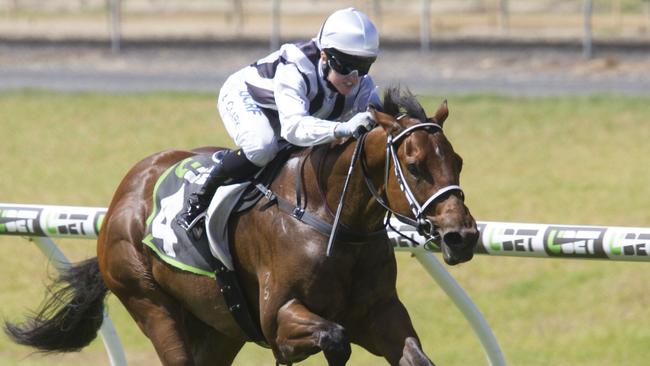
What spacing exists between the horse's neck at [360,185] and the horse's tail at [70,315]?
1708 mm

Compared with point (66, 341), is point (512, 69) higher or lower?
lower

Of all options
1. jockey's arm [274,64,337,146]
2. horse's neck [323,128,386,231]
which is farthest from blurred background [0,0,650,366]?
jockey's arm [274,64,337,146]

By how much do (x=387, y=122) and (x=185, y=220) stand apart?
1.14 metres

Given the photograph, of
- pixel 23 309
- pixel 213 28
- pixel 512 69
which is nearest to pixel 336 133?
pixel 23 309

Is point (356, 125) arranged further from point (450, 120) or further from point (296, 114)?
point (450, 120)

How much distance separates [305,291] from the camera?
4605 mm

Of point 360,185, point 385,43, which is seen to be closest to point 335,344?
point 360,185

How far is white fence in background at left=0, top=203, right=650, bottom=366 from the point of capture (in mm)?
5113

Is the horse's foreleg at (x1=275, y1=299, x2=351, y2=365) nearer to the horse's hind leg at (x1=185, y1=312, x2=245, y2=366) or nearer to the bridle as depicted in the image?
the bridle

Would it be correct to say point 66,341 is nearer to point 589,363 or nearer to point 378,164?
point 378,164

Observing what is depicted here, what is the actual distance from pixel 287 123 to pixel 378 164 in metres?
0.38

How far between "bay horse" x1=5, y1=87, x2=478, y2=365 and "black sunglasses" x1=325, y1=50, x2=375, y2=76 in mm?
174

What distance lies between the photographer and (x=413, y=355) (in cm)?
453

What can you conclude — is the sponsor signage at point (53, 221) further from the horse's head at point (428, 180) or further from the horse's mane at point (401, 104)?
the horse's head at point (428, 180)
